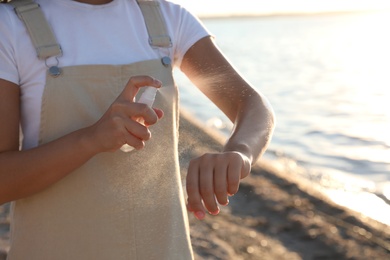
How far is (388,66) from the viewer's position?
742 inches

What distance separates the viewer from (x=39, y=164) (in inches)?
58.4

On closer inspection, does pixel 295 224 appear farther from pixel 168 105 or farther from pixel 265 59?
pixel 265 59

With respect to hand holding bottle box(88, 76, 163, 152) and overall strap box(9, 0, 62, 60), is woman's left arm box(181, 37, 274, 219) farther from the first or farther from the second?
overall strap box(9, 0, 62, 60)

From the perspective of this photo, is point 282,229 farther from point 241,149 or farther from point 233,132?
point 241,149

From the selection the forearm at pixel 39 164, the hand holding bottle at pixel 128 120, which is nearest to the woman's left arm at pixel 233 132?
the hand holding bottle at pixel 128 120

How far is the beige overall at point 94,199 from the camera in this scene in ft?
5.12

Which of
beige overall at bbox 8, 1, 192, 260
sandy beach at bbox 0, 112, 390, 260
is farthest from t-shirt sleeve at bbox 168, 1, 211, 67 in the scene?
sandy beach at bbox 0, 112, 390, 260

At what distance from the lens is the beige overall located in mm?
1560

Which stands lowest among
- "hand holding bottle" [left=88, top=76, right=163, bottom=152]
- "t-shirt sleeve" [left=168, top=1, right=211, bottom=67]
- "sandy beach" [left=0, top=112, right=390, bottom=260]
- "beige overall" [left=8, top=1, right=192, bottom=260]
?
"sandy beach" [left=0, top=112, right=390, bottom=260]

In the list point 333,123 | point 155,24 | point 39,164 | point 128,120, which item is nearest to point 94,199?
point 39,164

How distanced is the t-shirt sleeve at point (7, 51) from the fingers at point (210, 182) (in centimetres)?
48

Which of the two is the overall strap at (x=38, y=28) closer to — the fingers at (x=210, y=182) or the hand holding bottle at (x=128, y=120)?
the hand holding bottle at (x=128, y=120)

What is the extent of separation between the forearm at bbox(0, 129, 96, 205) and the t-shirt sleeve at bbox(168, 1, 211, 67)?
43 centimetres

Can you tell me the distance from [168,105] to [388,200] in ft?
18.1
